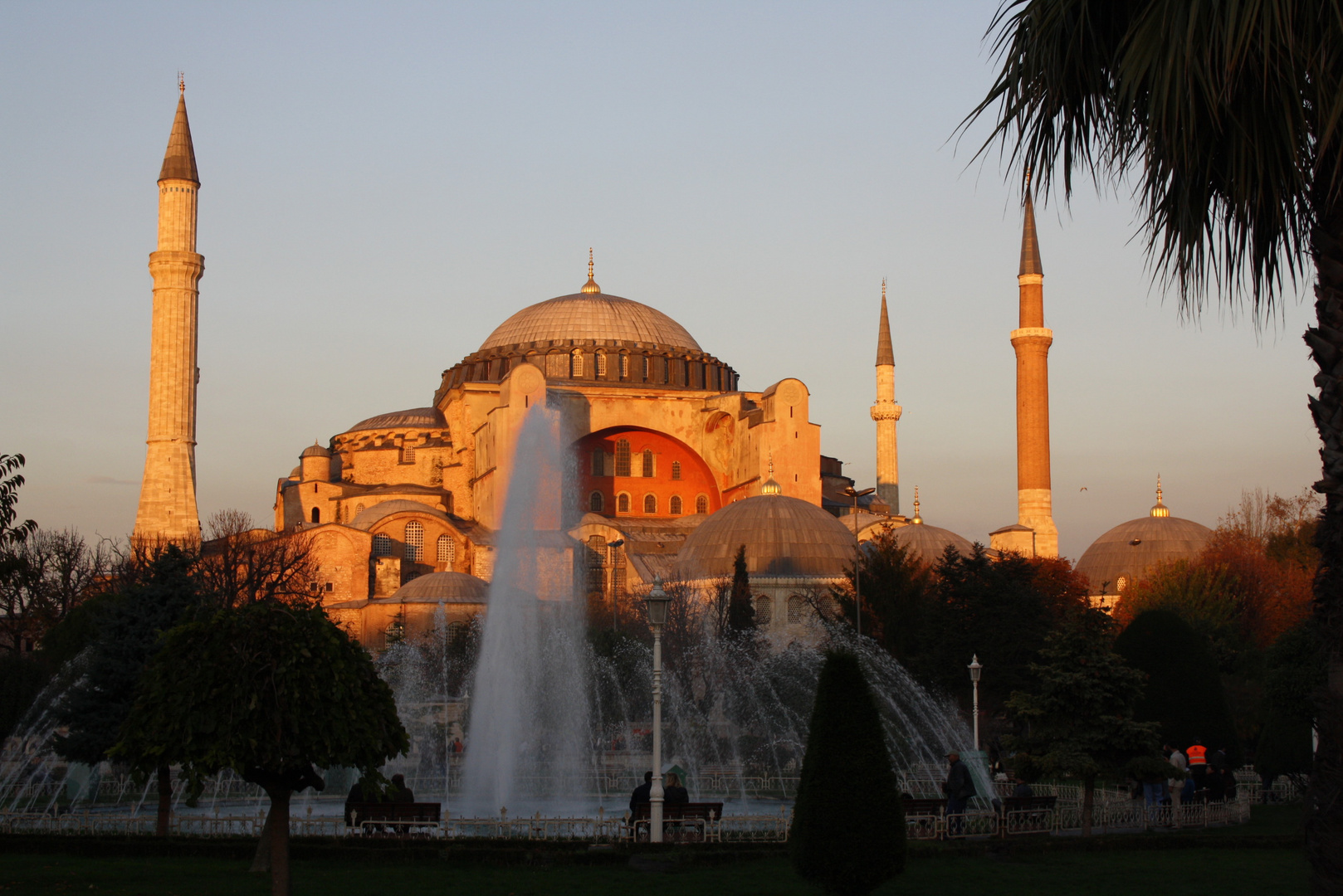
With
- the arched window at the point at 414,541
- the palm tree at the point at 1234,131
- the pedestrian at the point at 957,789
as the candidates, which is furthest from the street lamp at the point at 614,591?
the palm tree at the point at 1234,131

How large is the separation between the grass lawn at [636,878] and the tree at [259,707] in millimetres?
1363

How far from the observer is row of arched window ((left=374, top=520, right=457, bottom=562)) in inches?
1756

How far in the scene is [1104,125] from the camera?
5.79 m

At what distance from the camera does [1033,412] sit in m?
46.4

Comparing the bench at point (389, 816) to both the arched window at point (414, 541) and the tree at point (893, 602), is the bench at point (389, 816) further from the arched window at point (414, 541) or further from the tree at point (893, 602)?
the arched window at point (414, 541)

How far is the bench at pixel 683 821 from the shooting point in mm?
12062

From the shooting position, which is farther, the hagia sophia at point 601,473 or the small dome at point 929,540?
the small dome at point 929,540

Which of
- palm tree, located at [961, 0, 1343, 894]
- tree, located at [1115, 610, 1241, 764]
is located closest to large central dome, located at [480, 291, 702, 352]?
tree, located at [1115, 610, 1241, 764]

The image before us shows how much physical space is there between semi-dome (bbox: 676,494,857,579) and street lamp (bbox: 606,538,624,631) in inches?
79.9

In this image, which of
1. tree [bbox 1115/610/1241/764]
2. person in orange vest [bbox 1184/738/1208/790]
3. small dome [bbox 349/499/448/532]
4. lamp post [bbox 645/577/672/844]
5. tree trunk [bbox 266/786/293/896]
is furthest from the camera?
small dome [bbox 349/499/448/532]

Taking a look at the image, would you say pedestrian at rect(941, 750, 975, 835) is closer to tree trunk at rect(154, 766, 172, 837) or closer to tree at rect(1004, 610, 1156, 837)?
tree at rect(1004, 610, 1156, 837)

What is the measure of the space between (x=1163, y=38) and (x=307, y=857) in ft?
29.8

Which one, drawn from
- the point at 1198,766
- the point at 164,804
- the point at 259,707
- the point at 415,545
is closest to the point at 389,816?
the point at 164,804

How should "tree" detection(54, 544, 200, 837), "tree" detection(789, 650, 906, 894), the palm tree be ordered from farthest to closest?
"tree" detection(54, 544, 200, 837), "tree" detection(789, 650, 906, 894), the palm tree
